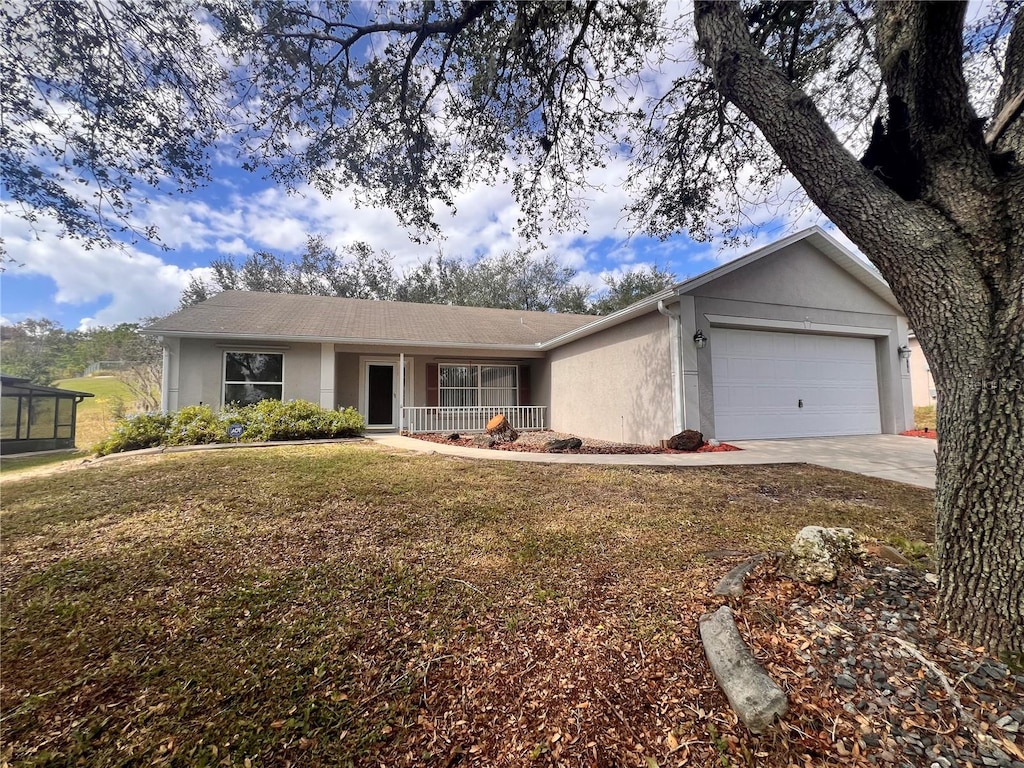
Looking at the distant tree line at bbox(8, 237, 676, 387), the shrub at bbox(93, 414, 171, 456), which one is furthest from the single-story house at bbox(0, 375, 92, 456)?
the distant tree line at bbox(8, 237, 676, 387)

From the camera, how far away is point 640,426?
29.0 ft

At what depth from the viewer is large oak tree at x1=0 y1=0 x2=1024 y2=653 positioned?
1.77m

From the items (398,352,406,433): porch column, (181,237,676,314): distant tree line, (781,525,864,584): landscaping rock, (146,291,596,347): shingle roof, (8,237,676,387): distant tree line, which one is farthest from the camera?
(181,237,676,314): distant tree line

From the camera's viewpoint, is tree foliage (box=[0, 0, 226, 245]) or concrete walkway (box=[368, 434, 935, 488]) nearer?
tree foliage (box=[0, 0, 226, 245])

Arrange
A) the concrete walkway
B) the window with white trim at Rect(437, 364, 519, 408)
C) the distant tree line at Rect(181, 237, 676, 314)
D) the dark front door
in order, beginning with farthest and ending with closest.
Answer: the distant tree line at Rect(181, 237, 676, 314) < the window with white trim at Rect(437, 364, 519, 408) < the dark front door < the concrete walkway

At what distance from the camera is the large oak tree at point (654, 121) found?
1.77 m

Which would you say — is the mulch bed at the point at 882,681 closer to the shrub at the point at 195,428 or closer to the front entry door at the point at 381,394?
the shrub at the point at 195,428

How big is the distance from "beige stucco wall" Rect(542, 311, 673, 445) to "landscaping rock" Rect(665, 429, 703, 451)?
0.44m

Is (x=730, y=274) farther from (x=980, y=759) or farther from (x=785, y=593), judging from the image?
(x=980, y=759)

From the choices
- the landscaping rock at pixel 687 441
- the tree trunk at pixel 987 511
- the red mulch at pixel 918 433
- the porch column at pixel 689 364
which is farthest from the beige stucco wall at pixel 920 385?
the tree trunk at pixel 987 511

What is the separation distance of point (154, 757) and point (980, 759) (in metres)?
2.68

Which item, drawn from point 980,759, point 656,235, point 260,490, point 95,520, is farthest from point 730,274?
point 95,520

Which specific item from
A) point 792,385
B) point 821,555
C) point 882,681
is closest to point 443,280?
point 792,385

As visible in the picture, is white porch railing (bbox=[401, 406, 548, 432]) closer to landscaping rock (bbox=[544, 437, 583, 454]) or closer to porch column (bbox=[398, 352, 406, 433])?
porch column (bbox=[398, 352, 406, 433])
